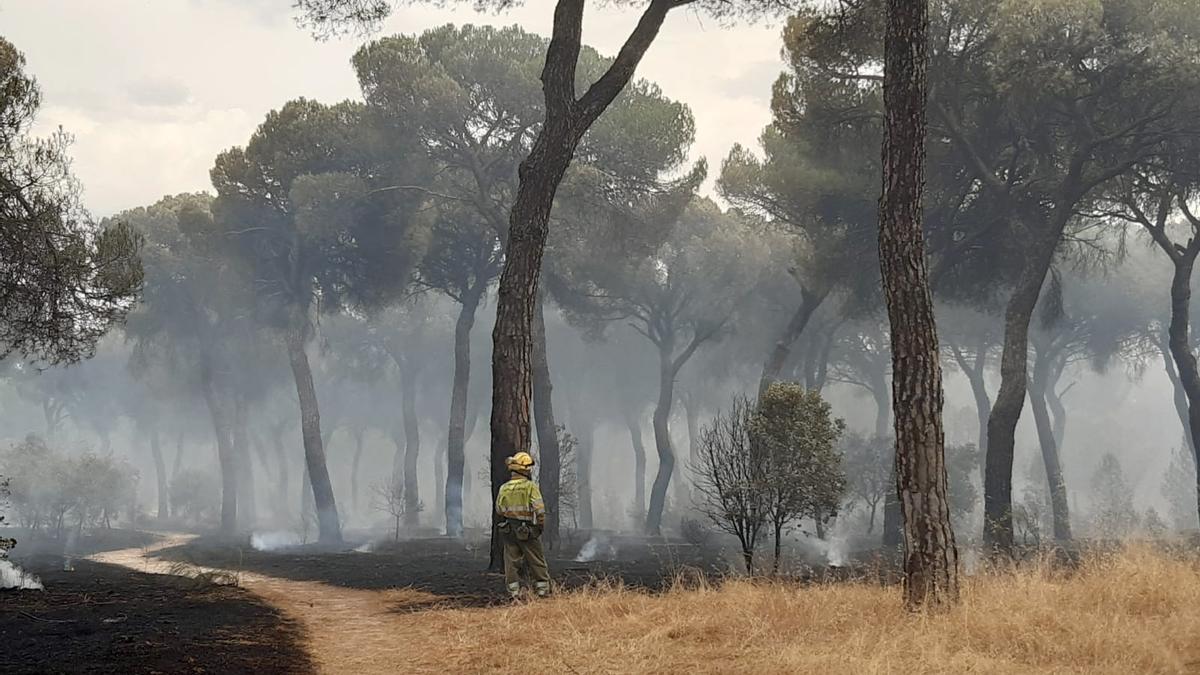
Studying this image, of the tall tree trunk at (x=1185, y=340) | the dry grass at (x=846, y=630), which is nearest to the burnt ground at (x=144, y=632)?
the dry grass at (x=846, y=630)

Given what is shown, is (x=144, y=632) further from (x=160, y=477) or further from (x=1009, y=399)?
(x=160, y=477)

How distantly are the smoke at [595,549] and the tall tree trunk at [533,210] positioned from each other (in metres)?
8.07

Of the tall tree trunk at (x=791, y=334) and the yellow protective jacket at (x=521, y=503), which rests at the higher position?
the tall tree trunk at (x=791, y=334)

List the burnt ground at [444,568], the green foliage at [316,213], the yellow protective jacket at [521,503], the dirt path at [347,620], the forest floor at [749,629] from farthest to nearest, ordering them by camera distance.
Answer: the green foliage at [316,213]
the burnt ground at [444,568]
the yellow protective jacket at [521,503]
the dirt path at [347,620]
the forest floor at [749,629]

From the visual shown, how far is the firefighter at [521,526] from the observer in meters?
11.5

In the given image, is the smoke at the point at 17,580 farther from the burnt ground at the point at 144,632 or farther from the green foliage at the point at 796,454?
the green foliage at the point at 796,454

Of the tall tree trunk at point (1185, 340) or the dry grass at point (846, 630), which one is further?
the tall tree trunk at point (1185, 340)

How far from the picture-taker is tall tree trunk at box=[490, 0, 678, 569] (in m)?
13.4

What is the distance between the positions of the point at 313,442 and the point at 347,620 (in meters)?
20.1

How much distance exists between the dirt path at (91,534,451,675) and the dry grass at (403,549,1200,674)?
0.86 feet

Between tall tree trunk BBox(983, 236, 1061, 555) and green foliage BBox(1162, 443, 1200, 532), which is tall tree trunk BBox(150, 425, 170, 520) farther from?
green foliage BBox(1162, 443, 1200, 532)

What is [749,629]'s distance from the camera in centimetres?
775

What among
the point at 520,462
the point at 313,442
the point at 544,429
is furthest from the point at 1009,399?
the point at 313,442

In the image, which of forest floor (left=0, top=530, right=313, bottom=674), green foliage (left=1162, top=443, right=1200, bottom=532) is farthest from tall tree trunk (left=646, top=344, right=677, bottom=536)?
forest floor (left=0, top=530, right=313, bottom=674)
